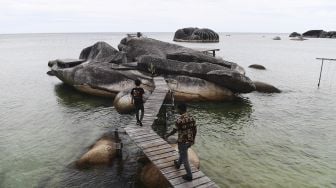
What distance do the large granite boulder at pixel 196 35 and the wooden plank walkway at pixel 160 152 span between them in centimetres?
8969

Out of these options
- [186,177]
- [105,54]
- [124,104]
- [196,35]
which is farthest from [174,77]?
[196,35]

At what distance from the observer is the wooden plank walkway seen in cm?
980

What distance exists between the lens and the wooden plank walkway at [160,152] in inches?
386

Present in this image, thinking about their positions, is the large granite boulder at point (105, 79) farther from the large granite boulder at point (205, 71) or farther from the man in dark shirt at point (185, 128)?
the man in dark shirt at point (185, 128)

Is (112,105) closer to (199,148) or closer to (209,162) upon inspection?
(199,148)

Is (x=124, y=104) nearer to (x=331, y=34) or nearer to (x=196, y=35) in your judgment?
(x=196, y=35)

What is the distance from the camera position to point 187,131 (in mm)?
9344

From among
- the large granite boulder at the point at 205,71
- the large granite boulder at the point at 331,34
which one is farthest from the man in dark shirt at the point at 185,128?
the large granite boulder at the point at 331,34

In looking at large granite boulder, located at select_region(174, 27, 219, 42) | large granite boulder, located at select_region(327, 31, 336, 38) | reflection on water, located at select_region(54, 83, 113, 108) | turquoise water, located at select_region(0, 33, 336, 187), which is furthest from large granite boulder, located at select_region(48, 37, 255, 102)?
large granite boulder, located at select_region(327, 31, 336, 38)

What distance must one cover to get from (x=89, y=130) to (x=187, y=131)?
10.7m

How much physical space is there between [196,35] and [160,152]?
9572cm

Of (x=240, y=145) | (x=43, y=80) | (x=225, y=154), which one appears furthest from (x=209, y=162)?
(x=43, y=80)

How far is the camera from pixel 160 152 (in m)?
11.9

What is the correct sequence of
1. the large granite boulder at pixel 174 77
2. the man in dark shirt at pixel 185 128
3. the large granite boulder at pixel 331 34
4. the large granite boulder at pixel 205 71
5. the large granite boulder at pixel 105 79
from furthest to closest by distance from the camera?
1. the large granite boulder at pixel 331 34
2. the large granite boulder at pixel 105 79
3. the large granite boulder at pixel 174 77
4. the large granite boulder at pixel 205 71
5. the man in dark shirt at pixel 185 128
